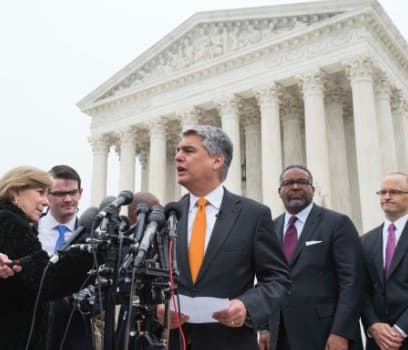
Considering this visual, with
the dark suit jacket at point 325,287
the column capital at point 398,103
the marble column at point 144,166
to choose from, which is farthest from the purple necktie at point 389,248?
the marble column at point 144,166

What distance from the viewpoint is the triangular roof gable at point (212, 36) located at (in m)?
29.1

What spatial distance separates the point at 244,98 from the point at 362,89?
8257 millimetres

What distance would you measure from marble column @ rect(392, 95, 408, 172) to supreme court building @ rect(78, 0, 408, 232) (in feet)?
0.22

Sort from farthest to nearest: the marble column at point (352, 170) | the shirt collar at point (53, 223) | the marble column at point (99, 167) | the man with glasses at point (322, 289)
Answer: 1. the marble column at point (99, 167)
2. the marble column at point (352, 170)
3. the shirt collar at point (53, 223)
4. the man with glasses at point (322, 289)

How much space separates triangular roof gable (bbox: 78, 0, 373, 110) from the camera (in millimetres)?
29125

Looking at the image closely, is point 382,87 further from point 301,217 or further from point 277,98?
point 301,217

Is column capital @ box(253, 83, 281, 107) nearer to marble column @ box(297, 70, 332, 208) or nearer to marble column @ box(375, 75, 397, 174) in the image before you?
marble column @ box(297, 70, 332, 208)

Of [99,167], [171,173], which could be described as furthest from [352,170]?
[99,167]

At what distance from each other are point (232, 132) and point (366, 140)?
27.5 ft

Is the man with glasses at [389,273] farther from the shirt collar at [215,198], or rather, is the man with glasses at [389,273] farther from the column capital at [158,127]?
the column capital at [158,127]

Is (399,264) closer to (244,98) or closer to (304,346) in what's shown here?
(304,346)

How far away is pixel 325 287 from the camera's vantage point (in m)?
6.74

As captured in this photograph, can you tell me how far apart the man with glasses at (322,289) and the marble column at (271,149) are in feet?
65.3

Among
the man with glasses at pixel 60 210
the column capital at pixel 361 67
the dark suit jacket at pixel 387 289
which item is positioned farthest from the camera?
the column capital at pixel 361 67
